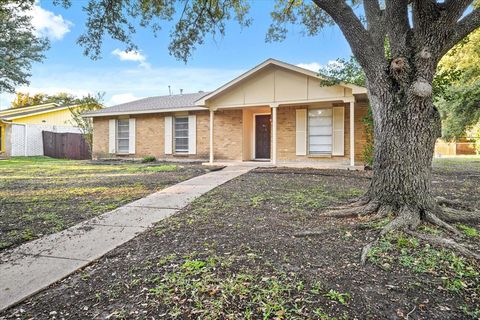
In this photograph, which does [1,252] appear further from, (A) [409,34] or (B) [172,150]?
(B) [172,150]

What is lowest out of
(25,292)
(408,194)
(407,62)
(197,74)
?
(25,292)

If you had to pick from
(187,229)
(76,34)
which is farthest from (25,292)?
(76,34)

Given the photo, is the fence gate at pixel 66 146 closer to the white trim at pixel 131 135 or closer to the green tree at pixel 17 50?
the green tree at pixel 17 50

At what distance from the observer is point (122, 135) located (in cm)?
1728

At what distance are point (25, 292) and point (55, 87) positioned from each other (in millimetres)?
44546

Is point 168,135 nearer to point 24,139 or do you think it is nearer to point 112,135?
point 112,135

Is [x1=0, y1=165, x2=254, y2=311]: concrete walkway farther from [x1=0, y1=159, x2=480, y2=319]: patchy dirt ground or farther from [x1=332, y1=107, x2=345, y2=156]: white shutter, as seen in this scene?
[x1=332, y1=107, x2=345, y2=156]: white shutter

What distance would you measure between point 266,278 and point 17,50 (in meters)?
22.8

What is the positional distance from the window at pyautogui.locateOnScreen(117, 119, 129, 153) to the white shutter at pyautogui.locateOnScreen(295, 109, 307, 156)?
9.36 m

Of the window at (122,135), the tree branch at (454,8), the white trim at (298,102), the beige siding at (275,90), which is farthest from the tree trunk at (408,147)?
the window at (122,135)

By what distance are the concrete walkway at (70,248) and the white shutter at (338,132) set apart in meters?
7.83

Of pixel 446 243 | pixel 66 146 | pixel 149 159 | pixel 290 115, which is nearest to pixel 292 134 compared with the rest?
pixel 290 115

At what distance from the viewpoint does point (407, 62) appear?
4609mm

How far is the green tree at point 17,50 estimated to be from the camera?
1825 centimetres
